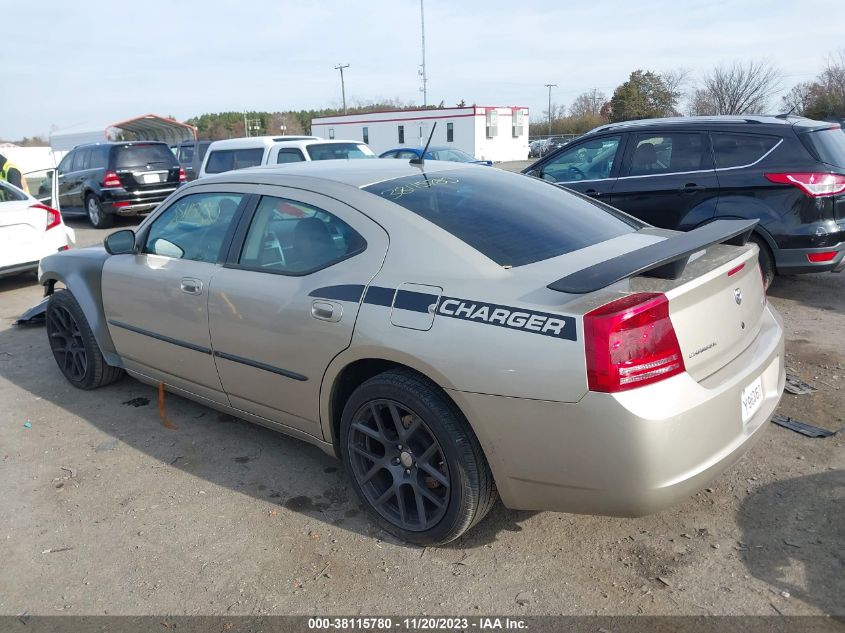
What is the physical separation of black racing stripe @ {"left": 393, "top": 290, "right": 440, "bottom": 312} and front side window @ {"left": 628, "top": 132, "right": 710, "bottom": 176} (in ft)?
15.1

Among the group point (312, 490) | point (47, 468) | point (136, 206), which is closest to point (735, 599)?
point (312, 490)

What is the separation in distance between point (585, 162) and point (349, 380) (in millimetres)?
4962

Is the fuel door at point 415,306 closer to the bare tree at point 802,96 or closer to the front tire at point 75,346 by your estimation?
the front tire at point 75,346

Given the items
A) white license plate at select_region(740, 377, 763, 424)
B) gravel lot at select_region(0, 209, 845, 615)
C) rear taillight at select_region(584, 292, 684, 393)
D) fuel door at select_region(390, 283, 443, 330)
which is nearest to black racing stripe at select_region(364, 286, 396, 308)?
fuel door at select_region(390, 283, 443, 330)

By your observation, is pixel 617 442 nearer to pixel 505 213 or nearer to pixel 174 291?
pixel 505 213

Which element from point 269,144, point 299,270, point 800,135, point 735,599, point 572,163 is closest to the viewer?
point 735,599

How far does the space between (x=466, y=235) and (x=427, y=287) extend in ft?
1.13

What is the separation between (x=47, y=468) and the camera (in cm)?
379

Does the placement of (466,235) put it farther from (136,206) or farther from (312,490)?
(136,206)

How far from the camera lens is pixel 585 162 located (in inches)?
282

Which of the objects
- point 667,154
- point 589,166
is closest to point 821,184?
point 667,154

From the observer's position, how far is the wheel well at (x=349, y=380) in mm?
2949

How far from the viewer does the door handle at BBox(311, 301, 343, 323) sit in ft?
9.66

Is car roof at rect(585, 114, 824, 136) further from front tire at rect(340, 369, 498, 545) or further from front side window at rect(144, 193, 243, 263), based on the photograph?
front tire at rect(340, 369, 498, 545)
